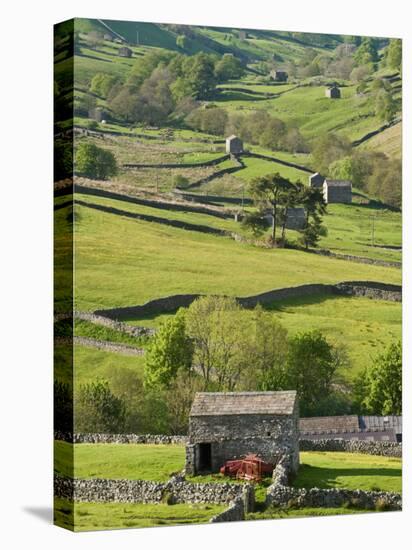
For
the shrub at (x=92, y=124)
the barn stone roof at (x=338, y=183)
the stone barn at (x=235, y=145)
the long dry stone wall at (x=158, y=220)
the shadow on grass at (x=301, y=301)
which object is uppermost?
the shrub at (x=92, y=124)

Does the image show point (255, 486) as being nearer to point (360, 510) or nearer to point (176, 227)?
point (360, 510)

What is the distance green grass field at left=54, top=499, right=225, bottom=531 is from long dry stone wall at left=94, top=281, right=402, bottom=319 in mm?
3548

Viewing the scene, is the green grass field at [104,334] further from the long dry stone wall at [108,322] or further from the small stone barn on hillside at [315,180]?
the small stone barn on hillside at [315,180]

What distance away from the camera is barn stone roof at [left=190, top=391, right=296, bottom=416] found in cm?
2767

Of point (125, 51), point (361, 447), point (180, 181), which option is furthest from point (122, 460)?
point (125, 51)

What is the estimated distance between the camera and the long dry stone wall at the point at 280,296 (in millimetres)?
28188

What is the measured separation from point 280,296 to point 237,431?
311 cm

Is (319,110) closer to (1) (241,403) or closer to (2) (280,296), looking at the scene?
(2) (280,296)

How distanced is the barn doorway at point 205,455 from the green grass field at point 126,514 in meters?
0.92

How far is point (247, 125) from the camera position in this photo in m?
29.7

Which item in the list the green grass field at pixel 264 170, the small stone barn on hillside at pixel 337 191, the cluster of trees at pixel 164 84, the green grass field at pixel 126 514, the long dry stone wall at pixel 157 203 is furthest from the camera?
the small stone barn on hillside at pixel 337 191

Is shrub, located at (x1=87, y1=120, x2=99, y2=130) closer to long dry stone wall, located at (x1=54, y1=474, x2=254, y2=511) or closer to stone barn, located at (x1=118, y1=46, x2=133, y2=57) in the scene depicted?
stone barn, located at (x1=118, y1=46, x2=133, y2=57)

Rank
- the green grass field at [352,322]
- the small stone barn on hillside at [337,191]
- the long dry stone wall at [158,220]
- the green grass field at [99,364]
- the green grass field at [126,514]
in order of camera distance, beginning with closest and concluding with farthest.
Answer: the green grass field at [126,514], the green grass field at [99,364], the long dry stone wall at [158,220], the green grass field at [352,322], the small stone barn on hillside at [337,191]

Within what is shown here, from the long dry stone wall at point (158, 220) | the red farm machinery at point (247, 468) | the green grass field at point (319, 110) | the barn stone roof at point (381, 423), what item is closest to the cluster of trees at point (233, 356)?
the barn stone roof at point (381, 423)
